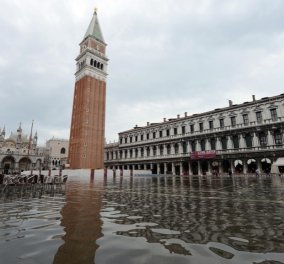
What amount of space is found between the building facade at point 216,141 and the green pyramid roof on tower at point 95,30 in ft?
99.8

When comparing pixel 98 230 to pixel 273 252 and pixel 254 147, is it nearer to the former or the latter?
pixel 273 252

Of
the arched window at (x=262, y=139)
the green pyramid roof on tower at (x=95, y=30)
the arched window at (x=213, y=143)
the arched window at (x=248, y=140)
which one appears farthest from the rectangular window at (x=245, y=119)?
the green pyramid roof on tower at (x=95, y=30)

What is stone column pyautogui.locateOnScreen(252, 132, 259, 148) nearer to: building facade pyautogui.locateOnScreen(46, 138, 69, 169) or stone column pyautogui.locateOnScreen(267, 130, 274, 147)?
stone column pyautogui.locateOnScreen(267, 130, 274, 147)

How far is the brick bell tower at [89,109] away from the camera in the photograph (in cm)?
5378

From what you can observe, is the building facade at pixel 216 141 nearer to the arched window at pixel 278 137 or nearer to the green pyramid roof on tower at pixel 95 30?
the arched window at pixel 278 137

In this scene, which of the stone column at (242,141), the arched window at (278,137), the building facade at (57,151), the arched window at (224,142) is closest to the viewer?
the arched window at (278,137)

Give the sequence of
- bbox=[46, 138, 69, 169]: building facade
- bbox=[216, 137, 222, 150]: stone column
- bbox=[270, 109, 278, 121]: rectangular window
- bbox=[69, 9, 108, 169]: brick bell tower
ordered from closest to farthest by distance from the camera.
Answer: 1. bbox=[270, 109, 278, 121]: rectangular window
2. bbox=[216, 137, 222, 150]: stone column
3. bbox=[69, 9, 108, 169]: brick bell tower
4. bbox=[46, 138, 69, 169]: building facade

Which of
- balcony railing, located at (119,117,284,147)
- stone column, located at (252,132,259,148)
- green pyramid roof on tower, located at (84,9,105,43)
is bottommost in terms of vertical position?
stone column, located at (252,132,259,148)

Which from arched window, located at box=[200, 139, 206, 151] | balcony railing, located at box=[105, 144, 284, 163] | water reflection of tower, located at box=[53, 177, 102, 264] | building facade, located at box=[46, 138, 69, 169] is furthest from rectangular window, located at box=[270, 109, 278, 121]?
→ building facade, located at box=[46, 138, 69, 169]

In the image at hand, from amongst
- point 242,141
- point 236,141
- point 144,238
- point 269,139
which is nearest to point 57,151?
point 236,141

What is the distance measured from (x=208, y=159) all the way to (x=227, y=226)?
3974cm

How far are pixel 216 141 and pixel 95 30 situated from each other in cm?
4849

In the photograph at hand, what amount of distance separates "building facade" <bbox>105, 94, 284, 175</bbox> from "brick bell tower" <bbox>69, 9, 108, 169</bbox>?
9.98m

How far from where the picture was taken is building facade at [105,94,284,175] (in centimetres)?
3578
